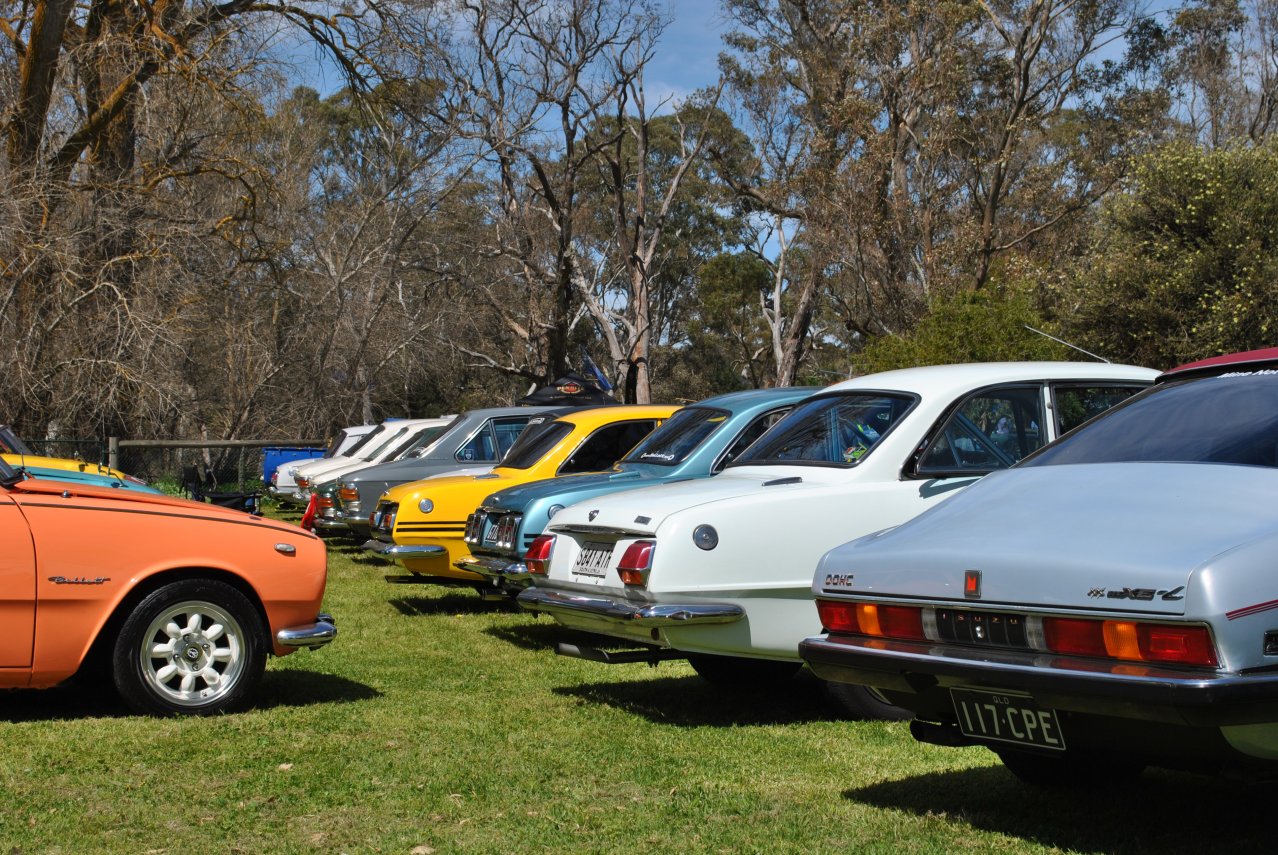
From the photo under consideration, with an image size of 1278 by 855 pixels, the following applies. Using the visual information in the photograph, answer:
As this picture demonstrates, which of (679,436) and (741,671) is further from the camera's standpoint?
(679,436)

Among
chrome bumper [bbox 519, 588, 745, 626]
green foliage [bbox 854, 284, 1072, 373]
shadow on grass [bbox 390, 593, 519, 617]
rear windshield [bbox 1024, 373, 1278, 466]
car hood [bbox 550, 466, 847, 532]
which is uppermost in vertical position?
green foliage [bbox 854, 284, 1072, 373]

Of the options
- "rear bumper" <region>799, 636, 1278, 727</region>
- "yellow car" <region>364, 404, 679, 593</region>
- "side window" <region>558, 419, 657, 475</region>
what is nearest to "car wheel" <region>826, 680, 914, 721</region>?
"rear bumper" <region>799, 636, 1278, 727</region>

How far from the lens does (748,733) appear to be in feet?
22.8

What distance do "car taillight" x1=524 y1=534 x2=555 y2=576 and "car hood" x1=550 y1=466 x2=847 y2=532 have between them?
10cm

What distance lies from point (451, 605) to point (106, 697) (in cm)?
559

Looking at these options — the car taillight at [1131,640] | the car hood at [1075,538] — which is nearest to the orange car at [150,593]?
the car hood at [1075,538]

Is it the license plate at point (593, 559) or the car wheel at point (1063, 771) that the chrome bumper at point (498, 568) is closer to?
the license plate at point (593, 559)

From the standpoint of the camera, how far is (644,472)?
9758 millimetres

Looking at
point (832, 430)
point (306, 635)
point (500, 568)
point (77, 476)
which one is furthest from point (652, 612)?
point (77, 476)

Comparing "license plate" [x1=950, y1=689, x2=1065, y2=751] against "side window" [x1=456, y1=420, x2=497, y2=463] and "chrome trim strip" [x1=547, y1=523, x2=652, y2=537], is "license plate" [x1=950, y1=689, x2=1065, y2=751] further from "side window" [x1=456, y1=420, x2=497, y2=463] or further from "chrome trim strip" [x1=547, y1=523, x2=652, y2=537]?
"side window" [x1=456, y1=420, x2=497, y2=463]

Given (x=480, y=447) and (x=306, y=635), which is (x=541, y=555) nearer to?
(x=306, y=635)

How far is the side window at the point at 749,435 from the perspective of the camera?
9336 millimetres

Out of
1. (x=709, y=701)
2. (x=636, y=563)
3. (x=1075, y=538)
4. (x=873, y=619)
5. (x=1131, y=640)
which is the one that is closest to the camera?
(x=1131, y=640)

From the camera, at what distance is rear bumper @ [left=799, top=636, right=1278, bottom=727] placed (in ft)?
12.2
